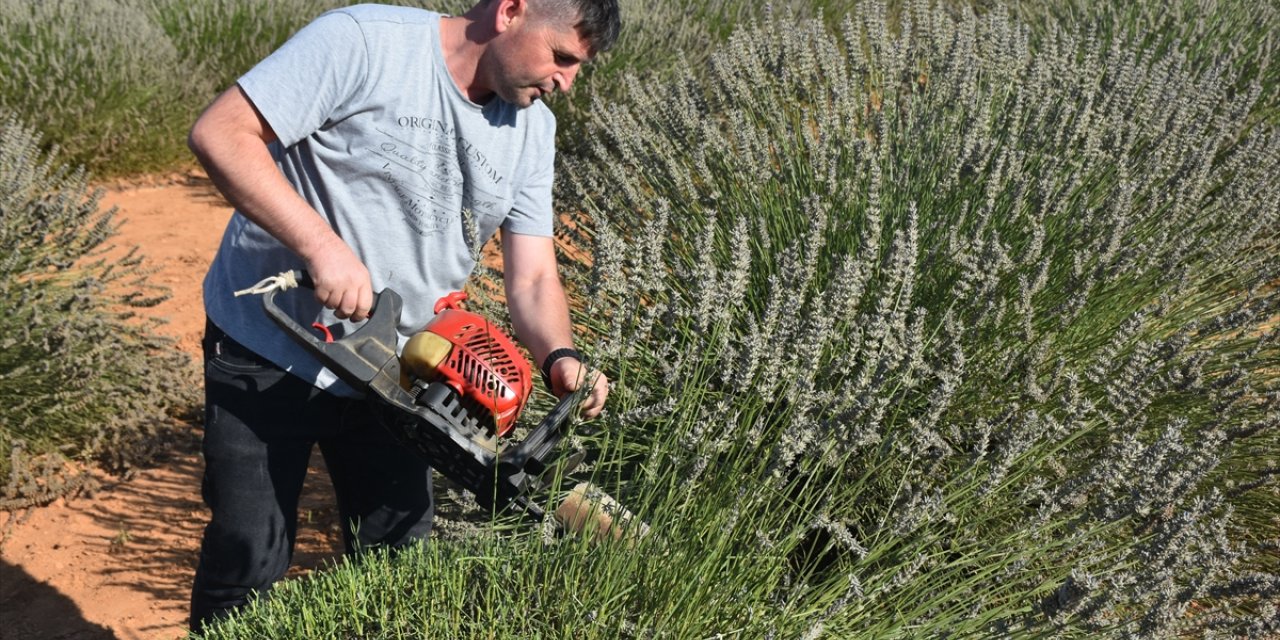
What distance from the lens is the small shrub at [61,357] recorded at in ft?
12.2

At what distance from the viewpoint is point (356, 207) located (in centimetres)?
233

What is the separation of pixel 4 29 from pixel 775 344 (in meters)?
5.40

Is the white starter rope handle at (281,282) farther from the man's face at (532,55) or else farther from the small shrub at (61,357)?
the small shrub at (61,357)

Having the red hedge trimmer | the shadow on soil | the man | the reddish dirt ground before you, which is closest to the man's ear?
the man

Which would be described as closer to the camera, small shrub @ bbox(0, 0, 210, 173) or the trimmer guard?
the trimmer guard

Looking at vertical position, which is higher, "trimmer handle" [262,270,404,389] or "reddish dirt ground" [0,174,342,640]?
"trimmer handle" [262,270,404,389]

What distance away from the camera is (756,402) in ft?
7.62

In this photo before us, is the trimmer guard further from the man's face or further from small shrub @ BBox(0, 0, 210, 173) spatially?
small shrub @ BBox(0, 0, 210, 173)

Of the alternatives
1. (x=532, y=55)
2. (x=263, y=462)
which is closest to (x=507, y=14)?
(x=532, y=55)

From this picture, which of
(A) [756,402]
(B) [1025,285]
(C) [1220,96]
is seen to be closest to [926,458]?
(B) [1025,285]

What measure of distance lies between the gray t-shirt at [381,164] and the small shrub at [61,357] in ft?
5.34

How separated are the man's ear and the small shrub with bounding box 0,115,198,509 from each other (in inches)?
85.5

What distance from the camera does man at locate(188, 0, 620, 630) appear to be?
2.12 meters

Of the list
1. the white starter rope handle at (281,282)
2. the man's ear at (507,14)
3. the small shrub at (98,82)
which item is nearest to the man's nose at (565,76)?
the man's ear at (507,14)
